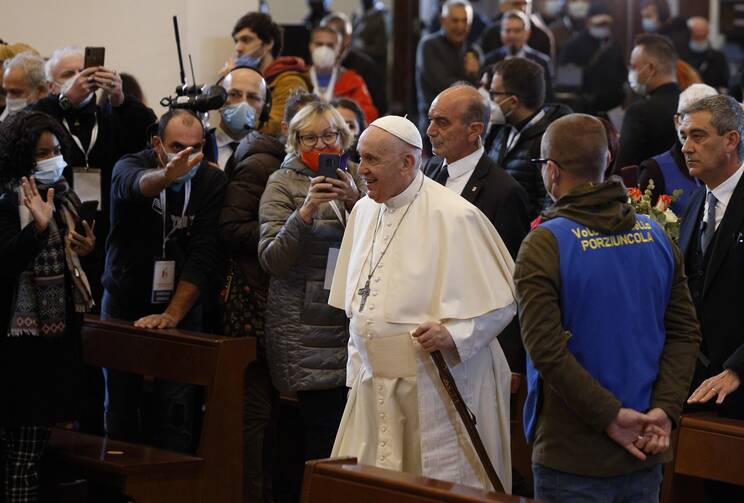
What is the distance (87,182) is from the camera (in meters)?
6.13

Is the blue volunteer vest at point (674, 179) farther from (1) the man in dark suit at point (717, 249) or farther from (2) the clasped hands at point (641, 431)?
(2) the clasped hands at point (641, 431)

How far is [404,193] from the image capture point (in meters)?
4.39

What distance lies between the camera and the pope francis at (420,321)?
4.24 m

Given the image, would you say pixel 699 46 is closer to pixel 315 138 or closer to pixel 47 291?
pixel 315 138

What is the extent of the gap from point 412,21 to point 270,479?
7.38 metres

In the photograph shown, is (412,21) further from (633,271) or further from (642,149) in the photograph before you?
(633,271)

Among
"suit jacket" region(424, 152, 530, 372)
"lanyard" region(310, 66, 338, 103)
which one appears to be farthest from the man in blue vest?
"lanyard" region(310, 66, 338, 103)

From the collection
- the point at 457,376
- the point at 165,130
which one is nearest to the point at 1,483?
the point at 165,130

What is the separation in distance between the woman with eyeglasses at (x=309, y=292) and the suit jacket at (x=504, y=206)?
19.2 inches

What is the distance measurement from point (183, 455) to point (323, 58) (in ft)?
14.5

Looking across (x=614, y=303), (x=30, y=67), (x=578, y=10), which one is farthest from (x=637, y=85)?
(x=578, y=10)

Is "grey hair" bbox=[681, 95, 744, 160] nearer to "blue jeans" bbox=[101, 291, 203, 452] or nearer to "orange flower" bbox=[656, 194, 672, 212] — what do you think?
"orange flower" bbox=[656, 194, 672, 212]

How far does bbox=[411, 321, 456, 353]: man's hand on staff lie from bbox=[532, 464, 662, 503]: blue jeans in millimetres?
586

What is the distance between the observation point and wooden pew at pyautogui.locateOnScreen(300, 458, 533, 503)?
327 centimetres
